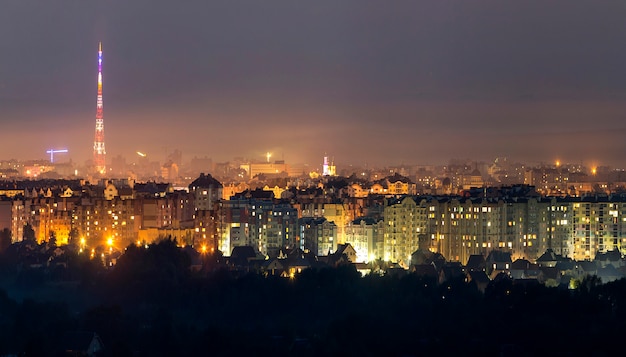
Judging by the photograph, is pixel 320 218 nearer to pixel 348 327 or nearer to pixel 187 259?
pixel 187 259

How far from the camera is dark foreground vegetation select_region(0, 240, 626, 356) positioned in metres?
19.5

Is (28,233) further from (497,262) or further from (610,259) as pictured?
(610,259)

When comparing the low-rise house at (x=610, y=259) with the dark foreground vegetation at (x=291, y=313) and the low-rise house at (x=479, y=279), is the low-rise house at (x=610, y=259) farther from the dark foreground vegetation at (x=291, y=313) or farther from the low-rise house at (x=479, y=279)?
the dark foreground vegetation at (x=291, y=313)

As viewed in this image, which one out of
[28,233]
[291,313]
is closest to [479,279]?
[291,313]

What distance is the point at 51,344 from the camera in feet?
62.8

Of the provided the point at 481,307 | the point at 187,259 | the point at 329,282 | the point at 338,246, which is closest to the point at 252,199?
the point at 338,246

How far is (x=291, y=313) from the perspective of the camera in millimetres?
22547

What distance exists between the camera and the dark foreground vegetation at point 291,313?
64.0ft

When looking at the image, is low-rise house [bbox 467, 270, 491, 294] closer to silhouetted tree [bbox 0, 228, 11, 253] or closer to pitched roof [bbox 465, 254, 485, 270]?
pitched roof [bbox 465, 254, 485, 270]

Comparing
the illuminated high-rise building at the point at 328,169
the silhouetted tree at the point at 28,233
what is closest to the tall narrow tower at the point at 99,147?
the illuminated high-rise building at the point at 328,169

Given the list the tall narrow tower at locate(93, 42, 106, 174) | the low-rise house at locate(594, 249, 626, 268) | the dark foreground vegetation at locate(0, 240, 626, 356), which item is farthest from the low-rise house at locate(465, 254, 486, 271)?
the tall narrow tower at locate(93, 42, 106, 174)

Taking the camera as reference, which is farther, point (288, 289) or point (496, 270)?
point (496, 270)

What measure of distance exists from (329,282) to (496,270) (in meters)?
3.77

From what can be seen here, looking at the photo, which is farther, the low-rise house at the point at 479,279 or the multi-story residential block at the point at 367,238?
the multi-story residential block at the point at 367,238
